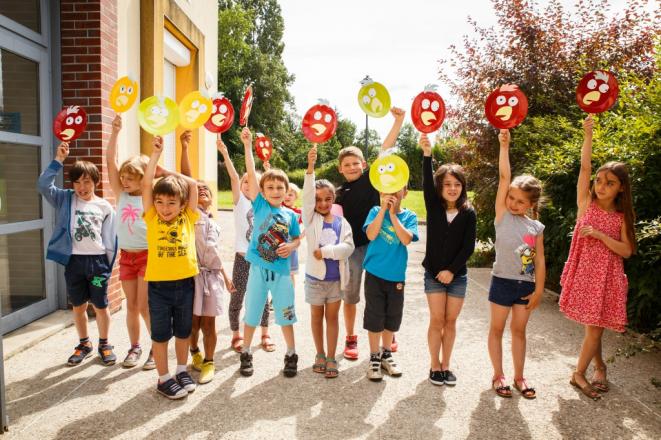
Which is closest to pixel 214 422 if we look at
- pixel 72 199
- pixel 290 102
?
pixel 72 199

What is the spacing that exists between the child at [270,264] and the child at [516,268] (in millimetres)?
1439

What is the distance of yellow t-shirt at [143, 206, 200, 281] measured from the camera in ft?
9.96

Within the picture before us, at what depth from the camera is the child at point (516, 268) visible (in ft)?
10.3

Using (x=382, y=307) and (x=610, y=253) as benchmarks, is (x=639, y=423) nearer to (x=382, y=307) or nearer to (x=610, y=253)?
(x=610, y=253)

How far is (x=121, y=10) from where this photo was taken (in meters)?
5.11

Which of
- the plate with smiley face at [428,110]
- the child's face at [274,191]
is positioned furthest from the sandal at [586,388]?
the child's face at [274,191]

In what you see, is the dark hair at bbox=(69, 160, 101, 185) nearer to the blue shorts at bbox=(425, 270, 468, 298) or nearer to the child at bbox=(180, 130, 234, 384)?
the child at bbox=(180, 130, 234, 384)

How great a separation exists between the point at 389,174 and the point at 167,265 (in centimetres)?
160

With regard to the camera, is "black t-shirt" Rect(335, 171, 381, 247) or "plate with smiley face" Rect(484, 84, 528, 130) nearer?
"plate with smiley face" Rect(484, 84, 528, 130)

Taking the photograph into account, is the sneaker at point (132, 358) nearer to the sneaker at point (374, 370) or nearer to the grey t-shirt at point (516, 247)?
the sneaker at point (374, 370)

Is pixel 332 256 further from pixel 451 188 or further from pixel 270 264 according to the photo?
pixel 451 188

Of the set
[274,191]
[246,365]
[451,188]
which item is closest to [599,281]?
[451,188]

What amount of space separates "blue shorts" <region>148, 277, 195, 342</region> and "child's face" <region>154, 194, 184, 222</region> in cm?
43

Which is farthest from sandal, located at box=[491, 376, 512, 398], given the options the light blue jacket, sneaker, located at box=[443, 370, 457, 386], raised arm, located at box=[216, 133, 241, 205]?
the light blue jacket
